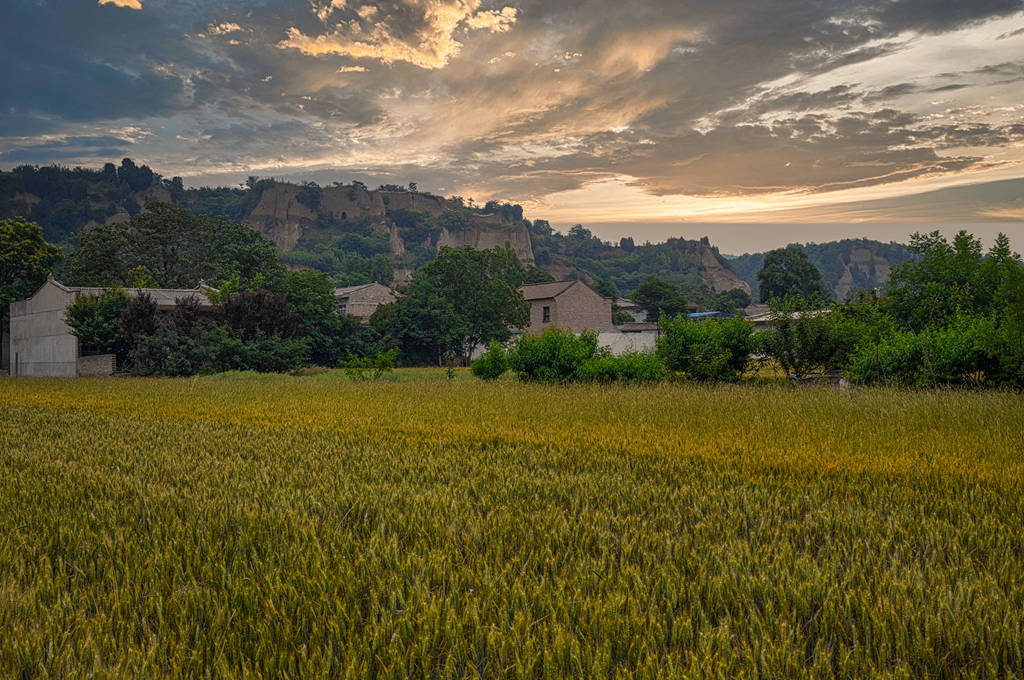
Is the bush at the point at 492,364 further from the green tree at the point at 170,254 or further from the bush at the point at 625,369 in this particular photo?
the green tree at the point at 170,254

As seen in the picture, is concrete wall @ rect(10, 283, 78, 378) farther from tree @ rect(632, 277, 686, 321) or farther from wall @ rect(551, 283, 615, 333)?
tree @ rect(632, 277, 686, 321)

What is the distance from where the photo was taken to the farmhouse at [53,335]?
3384 centimetres

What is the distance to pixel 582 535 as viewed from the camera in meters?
3.83

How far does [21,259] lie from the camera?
169 feet

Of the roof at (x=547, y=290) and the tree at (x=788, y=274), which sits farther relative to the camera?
the tree at (x=788, y=274)

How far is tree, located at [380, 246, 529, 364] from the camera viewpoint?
45875 mm

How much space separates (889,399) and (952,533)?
28.6 feet

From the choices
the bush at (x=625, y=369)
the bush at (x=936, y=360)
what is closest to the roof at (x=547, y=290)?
the bush at (x=625, y=369)

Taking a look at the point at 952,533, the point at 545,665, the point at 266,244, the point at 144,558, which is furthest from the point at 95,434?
the point at 266,244

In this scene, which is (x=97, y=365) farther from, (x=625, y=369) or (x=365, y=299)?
(x=365, y=299)

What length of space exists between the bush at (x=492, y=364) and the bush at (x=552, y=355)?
40.6 inches

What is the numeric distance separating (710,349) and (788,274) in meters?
83.9

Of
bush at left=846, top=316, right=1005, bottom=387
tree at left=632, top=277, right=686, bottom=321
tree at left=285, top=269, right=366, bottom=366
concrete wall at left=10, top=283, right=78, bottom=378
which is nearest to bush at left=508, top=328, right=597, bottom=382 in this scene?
bush at left=846, top=316, right=1005, bottom=387

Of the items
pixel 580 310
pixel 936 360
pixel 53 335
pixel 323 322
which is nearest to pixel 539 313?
pixel 580 310
